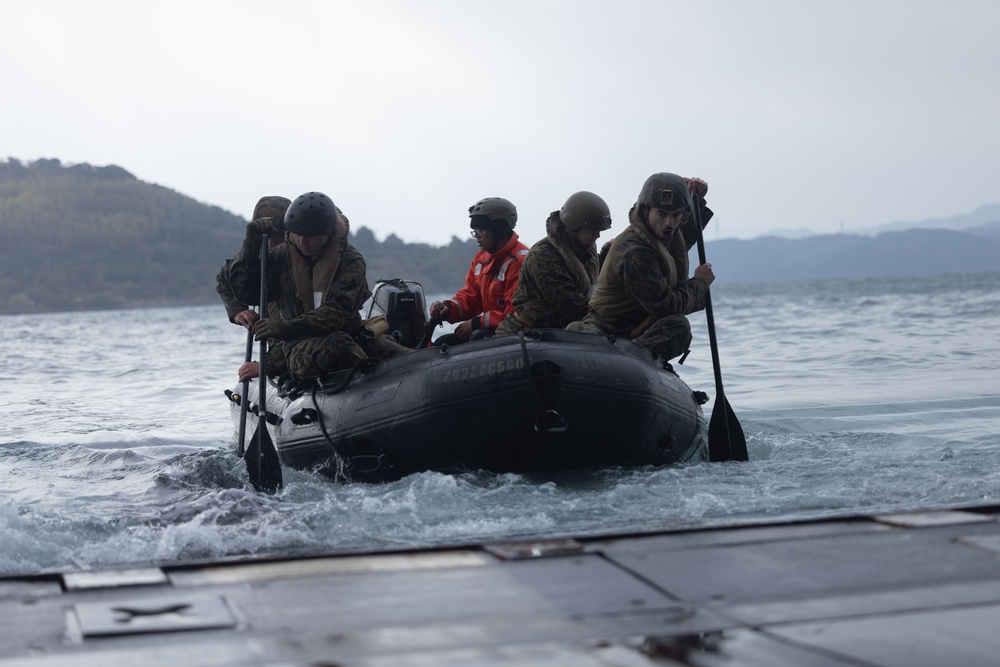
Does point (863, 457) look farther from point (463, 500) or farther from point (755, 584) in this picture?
point (755, 584)

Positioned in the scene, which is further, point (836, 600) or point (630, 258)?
point (630, 258)

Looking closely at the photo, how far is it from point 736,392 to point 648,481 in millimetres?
7923

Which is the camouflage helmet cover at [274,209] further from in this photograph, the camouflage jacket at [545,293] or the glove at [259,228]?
the camouflage jacket at [545,293]

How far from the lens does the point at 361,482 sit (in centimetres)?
741

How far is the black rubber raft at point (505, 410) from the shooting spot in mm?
6801

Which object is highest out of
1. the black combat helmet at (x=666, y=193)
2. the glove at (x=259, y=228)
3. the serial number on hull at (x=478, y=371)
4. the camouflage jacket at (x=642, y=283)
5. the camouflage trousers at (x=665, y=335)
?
the black combat helmet at (x=666, y=193)

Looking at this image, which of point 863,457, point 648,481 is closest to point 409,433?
point 648,481

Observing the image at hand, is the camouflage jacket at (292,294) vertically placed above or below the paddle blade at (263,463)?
above

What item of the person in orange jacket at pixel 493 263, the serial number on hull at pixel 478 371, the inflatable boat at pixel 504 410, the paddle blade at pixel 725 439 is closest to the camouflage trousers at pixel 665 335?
the inflatable boat at pixel 504 410

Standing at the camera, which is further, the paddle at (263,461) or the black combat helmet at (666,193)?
the black combat helmet at (666,193)

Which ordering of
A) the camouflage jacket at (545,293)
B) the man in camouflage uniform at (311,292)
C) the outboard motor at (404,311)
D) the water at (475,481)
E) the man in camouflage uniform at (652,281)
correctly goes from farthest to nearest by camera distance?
the outboard motor at (404,311), the camouflage jacket at (545,293), the man in camouflage uniform at (652,281), the man in camouflage uniform at (311,292), the water at (475,481)

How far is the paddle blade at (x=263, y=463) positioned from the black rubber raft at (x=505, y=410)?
32cm

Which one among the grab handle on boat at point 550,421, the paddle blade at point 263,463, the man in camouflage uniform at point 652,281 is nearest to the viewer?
the grab handle on boat at point 550,421

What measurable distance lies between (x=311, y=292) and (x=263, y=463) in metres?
1.22
